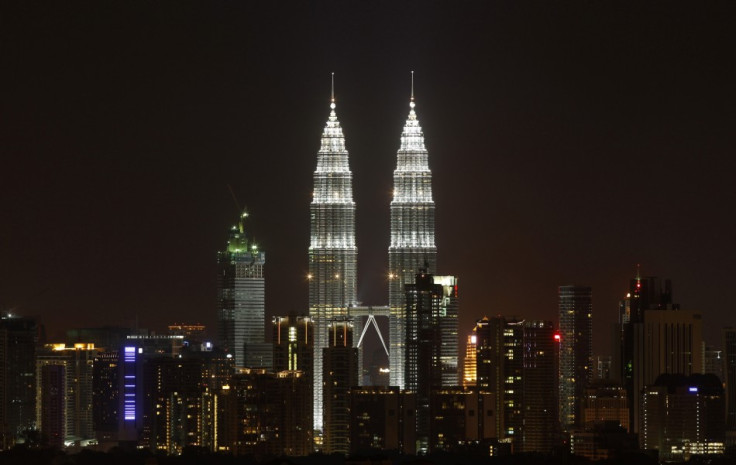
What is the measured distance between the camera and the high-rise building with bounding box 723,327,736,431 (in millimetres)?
71125

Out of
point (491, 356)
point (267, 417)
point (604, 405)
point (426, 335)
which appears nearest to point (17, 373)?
point (267, 417)

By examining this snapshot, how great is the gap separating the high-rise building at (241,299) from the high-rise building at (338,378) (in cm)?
703

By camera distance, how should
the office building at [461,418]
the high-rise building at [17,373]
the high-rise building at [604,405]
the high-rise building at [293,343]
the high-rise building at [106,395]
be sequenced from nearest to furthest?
the office building at [461,418], the high-rise building at [293,343], the high-rise building at [604,405], the high-rise building at [17,373], the high-rise building at [106,395]

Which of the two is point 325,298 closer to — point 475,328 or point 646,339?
point 475,328

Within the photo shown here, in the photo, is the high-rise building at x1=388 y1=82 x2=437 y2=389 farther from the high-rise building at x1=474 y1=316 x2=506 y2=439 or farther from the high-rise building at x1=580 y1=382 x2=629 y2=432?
the high-rise building at x1=580 y1=382 x2=629 y2=432

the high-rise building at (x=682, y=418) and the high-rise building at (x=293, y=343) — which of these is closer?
the high-rise building at (x=682, y=418)

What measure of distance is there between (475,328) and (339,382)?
4846 millimetres

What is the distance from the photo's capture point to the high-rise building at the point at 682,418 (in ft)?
225

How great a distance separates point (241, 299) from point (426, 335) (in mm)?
8471

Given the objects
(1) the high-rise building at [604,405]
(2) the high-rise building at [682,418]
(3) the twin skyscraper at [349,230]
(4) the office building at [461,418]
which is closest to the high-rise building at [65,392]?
(3) the twin skyscraper at [349,230]

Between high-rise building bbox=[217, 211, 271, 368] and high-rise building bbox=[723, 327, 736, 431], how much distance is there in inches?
510

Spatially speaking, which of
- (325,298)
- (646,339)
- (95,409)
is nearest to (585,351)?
(646,339)

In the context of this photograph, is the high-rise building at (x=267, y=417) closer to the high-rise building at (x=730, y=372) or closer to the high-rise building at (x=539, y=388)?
the high-rise building at (x=539, y=388)

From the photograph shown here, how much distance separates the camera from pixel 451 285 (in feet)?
232
